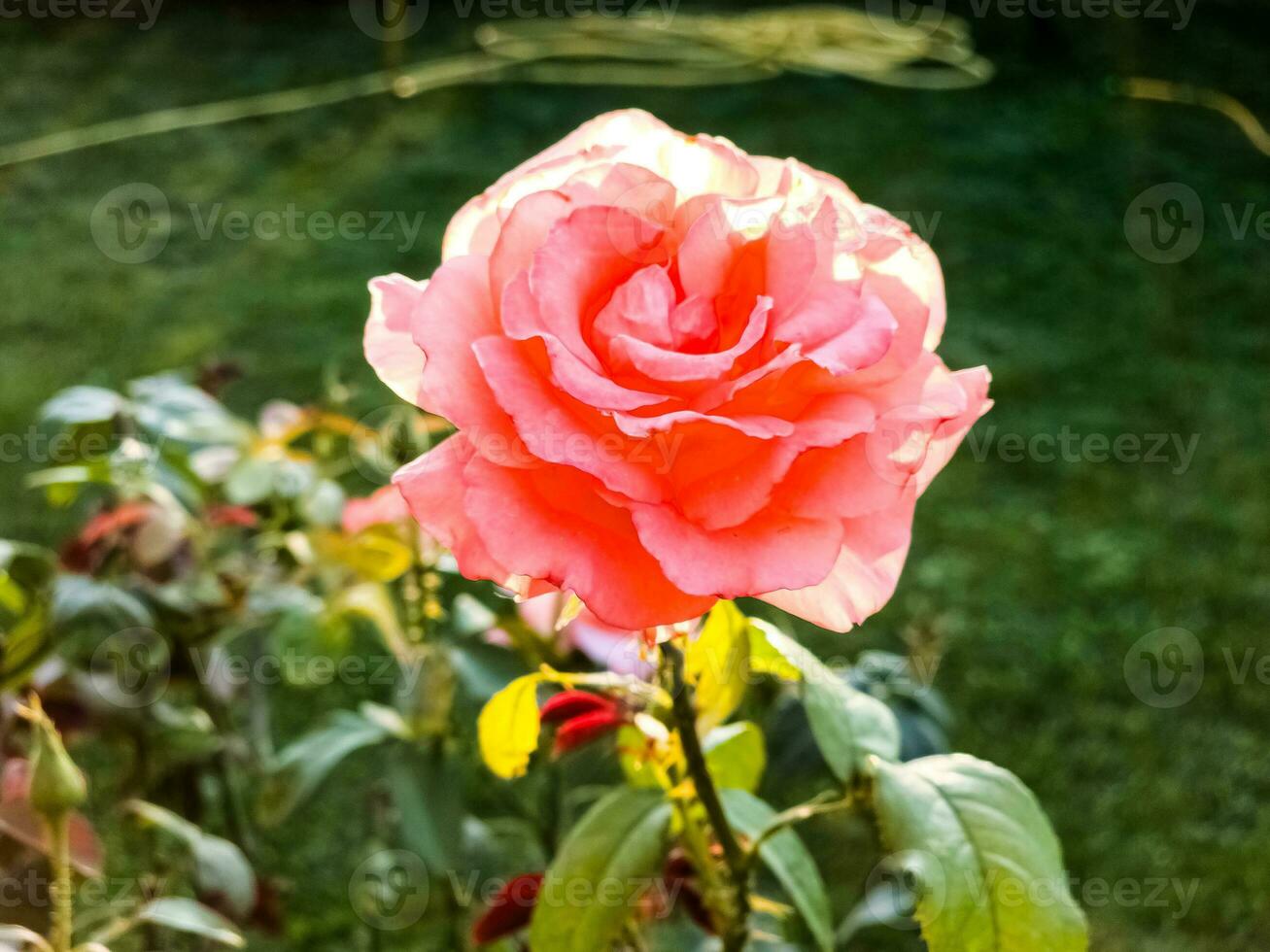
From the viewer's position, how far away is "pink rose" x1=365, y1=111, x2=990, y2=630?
1.44 feet

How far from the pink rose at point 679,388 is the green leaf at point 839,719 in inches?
5.3

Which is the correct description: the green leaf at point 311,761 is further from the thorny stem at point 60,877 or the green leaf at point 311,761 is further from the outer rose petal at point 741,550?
the outer rose petal at point 741,550

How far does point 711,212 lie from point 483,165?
8.68ft

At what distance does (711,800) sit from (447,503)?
22 cm

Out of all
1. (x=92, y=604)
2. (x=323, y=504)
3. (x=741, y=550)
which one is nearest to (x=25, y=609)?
(x=92, y=604)

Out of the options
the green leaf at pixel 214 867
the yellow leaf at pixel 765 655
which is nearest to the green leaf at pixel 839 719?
the yellow leaf at pixel 765 655

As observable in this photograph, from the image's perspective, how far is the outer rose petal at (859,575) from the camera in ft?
1.53

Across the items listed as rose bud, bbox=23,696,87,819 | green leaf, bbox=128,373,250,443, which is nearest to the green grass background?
green leaf, bbox=128,373,250,443

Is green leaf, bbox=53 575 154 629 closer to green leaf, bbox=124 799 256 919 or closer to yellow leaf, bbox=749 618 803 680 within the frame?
green leaf, bbox=124 799 256 919

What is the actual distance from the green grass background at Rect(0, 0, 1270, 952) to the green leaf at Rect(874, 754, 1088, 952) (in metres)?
0.47

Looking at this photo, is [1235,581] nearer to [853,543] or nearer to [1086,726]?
[1086,726]

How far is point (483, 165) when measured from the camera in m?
3.02

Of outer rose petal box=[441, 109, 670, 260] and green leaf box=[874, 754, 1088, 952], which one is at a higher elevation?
outer rose petal box=[441, 109, 670, 260]

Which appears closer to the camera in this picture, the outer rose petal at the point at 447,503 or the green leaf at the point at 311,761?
the outer rose petal at the point at 447,503
